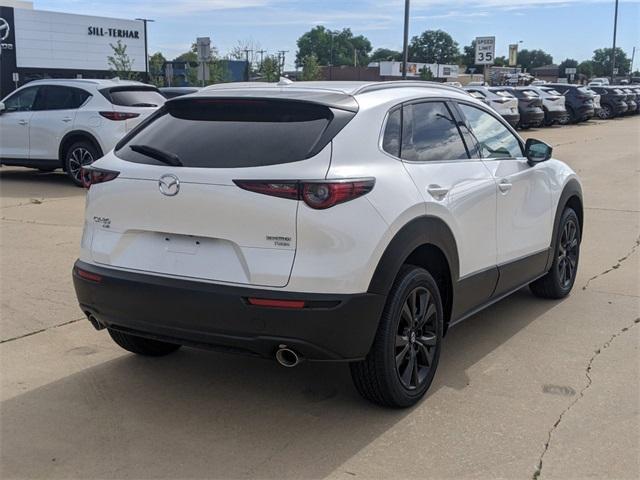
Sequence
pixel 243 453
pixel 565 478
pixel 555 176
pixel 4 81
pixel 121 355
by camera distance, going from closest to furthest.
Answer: pixel 565 478
pixel 243 453
pixel 121 355
pixel 555 176
pixel 4 81

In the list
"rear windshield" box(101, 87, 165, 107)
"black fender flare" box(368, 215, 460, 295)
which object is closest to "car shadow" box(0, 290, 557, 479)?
"black fender flare" box(368, 215, 460, 295)

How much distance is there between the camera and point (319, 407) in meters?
4.01

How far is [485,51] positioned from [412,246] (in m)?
37.6

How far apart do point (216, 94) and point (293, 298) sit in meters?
1.35

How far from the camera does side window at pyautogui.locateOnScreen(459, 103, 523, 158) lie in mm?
4949

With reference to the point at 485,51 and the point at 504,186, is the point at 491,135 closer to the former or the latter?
the point at 504,186

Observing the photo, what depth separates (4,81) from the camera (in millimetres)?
40469

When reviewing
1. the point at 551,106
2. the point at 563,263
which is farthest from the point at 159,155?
the point at 551,106

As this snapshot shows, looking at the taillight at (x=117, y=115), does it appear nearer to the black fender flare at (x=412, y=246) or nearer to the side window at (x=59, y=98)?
the side window at (x=59, y=98)

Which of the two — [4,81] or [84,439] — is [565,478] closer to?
[84,439]

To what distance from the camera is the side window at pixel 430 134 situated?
13.6 feet

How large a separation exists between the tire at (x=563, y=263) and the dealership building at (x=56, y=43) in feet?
125

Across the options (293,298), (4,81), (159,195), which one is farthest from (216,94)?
(4,81)

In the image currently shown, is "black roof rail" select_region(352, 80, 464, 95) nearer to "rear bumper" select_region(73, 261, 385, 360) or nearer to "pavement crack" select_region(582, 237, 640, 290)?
"rear bumper" select_region(73, 261, 385, 360)
